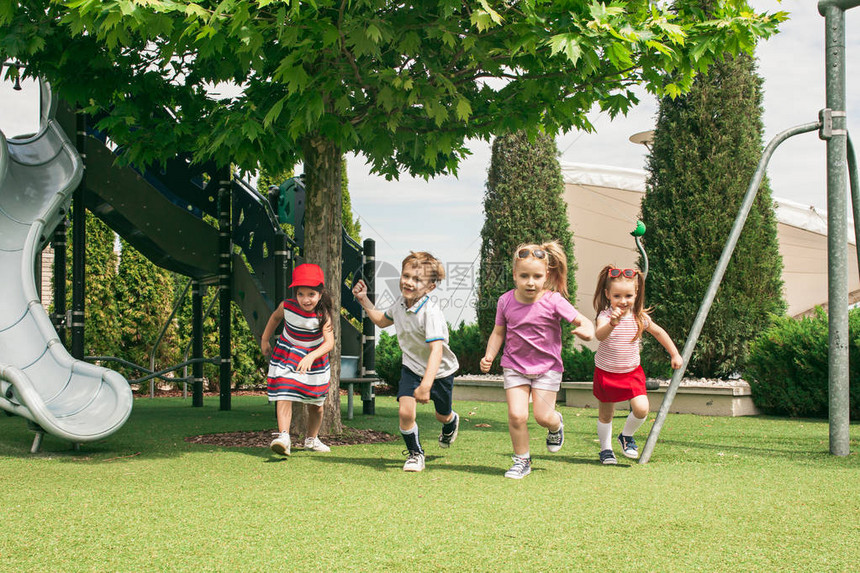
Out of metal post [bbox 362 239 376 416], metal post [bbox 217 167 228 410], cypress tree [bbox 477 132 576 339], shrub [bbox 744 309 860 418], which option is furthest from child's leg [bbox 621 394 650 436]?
cypress tree [bbox 477 132 576 339]

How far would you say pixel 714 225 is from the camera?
10672 mm

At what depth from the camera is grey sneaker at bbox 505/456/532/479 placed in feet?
15.9

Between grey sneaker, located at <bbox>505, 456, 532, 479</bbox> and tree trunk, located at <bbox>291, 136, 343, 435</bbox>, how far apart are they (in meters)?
2.49

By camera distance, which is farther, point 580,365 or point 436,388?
point 580,365

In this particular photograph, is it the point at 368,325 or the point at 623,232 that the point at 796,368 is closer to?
the point at 368,325

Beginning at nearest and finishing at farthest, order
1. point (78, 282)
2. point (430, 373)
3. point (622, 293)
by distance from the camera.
Answer: point (430, 373), point (622, 293), point (78, 282)

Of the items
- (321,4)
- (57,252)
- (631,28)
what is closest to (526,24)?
(631,28)

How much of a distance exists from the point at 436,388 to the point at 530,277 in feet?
3.80

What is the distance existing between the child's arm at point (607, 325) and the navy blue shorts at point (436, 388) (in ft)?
3.62

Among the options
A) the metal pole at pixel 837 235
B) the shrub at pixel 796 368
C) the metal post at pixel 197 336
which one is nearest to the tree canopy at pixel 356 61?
the metal pole at pixel 837 235

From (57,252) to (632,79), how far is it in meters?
5.95

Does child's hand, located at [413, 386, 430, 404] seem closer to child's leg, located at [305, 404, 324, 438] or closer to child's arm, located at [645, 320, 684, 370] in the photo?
child's leg, located at [305, 404, 324, 438]

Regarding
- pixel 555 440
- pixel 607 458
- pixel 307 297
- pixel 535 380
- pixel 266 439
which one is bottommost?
pixel 266 439

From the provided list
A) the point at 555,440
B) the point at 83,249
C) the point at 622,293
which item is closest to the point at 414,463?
the point at 555,440
